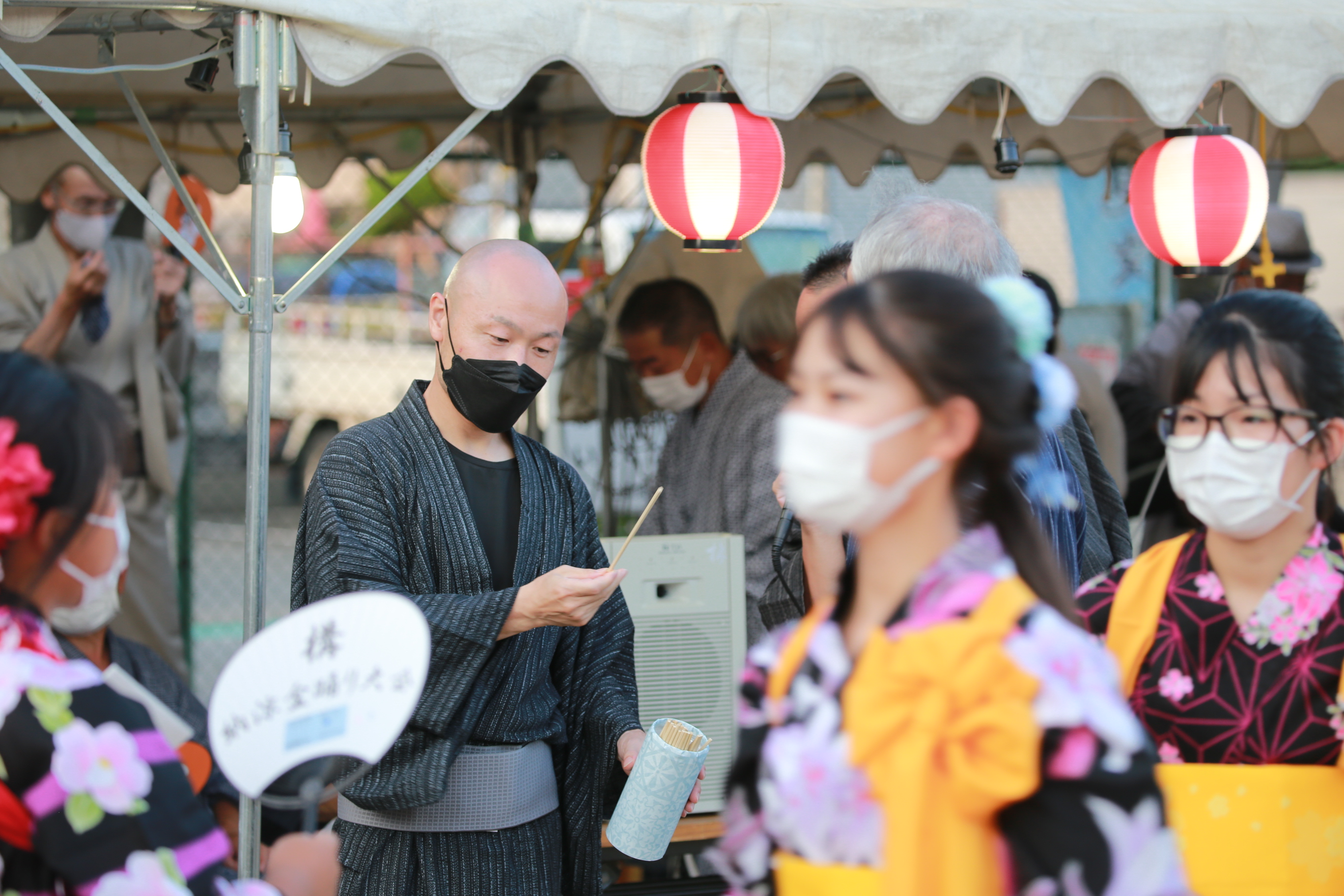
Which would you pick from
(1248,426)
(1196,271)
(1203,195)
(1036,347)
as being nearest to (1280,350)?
(1248,426)

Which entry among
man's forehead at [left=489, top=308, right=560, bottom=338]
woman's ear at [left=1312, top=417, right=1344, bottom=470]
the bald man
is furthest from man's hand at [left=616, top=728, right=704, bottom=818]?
woman's ear at [left=1312, top=417, right=1344, bottom=470]

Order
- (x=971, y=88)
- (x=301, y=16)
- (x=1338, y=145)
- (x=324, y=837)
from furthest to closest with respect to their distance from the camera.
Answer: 1. (x=971, y=88)
2. (x=1338, y=145)
3. (x=301, y=16)
4. (x=324, y=837)

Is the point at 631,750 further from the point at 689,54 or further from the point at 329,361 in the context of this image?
the point at 329,361

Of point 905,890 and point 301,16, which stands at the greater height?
point 301,16

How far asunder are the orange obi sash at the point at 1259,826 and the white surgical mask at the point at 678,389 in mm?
2863

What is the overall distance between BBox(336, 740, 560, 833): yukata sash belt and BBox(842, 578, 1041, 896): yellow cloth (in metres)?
1.13

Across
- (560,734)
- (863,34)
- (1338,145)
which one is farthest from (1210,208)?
(560,734)

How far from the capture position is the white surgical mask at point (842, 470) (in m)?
1.14

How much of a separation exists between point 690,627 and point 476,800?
1.28m

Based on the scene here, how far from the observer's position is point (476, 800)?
2.10 m

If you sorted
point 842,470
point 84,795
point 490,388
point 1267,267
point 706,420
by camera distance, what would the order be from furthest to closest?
point 1267,267
point 706,420
point 490,388
point 84,795
point 842,470

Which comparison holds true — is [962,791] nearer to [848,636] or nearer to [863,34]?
[848,636]

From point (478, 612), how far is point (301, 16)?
125 centimetres

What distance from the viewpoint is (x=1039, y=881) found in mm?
1054
